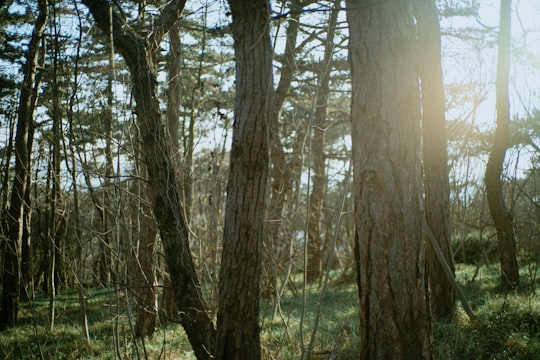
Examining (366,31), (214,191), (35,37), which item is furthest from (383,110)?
(35,37)

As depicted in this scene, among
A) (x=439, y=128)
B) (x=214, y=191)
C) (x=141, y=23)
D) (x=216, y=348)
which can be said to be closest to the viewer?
(x=216, y=348)

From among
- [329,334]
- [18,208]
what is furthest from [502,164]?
[18,208]

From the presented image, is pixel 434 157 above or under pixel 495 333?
above

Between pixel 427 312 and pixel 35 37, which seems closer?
pixel 427 312

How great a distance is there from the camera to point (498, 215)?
715 cm

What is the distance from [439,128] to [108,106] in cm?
385

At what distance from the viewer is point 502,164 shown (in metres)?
6.92

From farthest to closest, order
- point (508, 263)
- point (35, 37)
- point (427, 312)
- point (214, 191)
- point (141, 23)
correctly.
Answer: point (35, 37)
point (508, 263)
point (141, 23)
point (214, 191)
point (427, 312)

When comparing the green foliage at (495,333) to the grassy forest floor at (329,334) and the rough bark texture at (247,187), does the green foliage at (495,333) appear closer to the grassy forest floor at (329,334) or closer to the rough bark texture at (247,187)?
the grassy forest floor at (329,334)

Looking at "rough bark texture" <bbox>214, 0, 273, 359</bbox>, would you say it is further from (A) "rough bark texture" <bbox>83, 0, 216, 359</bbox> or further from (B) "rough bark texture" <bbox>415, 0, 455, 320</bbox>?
Answer: (B) "rough bark texture" <bbox>415, 0, 455, 320</bbox>

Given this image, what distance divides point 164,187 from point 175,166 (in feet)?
2.47

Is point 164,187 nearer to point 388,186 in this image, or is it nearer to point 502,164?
point 388,186

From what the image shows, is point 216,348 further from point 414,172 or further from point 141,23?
point 141,23

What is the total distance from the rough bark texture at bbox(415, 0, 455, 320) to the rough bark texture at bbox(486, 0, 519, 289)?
128cm
